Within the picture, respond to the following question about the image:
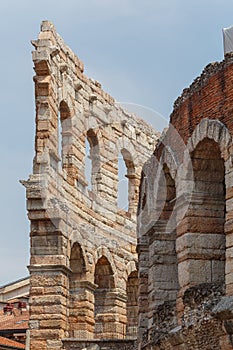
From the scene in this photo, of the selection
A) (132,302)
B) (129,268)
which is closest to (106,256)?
(129,268)

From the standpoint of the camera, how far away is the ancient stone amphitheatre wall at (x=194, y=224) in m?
12.4

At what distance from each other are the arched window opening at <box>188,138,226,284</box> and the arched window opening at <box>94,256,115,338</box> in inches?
384

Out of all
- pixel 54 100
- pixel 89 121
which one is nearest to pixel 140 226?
pixel 54 100

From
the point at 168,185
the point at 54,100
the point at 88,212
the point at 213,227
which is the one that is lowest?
the point at 213,227

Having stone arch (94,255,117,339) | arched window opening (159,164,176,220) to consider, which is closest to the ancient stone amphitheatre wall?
arched window opening (159,164,176,220)

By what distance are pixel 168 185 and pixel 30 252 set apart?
18.4ft

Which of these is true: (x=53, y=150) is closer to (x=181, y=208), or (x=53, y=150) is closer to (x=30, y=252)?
(x=30, y=252)

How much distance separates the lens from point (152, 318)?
582 inches

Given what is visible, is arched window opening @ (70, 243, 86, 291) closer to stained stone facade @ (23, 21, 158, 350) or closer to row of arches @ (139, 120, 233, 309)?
stained stone facade @ (23, 21, 158, 350)

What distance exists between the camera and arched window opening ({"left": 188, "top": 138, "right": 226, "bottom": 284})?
44.0 feet

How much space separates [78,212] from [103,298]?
119 inches

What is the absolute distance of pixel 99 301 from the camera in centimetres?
2378

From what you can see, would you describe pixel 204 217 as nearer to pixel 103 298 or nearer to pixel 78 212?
pixel 78 212

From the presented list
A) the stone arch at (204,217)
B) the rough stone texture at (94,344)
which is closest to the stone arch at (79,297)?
the rough stone texture at (94,344)
